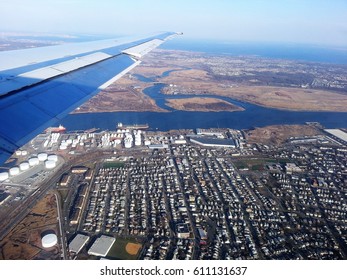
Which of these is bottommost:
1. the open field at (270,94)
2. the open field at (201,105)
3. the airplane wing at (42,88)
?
the open field at (201,105)

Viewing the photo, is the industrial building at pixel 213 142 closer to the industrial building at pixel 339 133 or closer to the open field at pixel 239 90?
the open field at pixel 239 90

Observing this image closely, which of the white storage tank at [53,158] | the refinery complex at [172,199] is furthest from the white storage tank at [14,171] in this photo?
the white storage tank at [53,158]

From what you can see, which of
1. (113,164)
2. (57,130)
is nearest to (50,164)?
(113,164)

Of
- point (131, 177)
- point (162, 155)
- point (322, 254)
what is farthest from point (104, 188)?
point (322, 254)

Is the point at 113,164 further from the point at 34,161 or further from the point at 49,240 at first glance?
the point at 49,240

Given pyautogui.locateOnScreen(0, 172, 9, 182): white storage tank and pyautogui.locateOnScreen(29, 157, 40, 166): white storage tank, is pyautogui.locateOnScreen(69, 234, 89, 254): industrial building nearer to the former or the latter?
pyautogui.locateOnScreen(0, 172, 9, 182): white storage tank

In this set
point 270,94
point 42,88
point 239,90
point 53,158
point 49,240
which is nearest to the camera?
point 42,88

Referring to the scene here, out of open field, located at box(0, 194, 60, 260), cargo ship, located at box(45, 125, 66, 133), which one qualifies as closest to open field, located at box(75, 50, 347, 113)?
cargo ship, located at box(45, 125, 66, 133)
